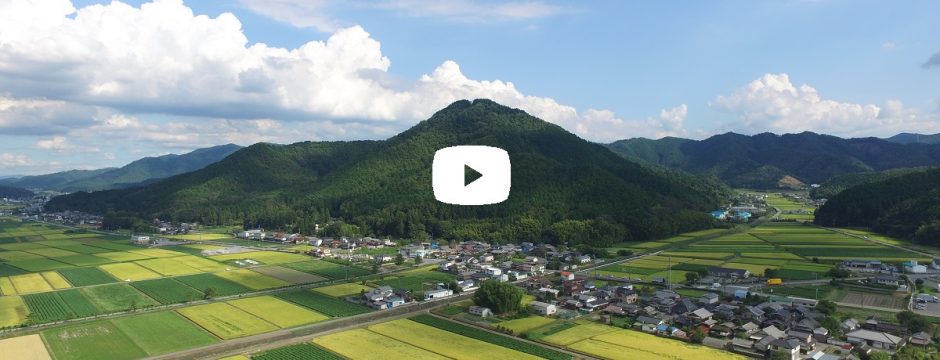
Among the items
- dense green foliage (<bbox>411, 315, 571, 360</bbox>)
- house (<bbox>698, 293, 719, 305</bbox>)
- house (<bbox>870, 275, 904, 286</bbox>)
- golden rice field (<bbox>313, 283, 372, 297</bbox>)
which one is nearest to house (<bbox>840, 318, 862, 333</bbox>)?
house (<bbox>698, 293, 719, 305</bbox>)

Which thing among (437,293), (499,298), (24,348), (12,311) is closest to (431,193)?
(437,293)

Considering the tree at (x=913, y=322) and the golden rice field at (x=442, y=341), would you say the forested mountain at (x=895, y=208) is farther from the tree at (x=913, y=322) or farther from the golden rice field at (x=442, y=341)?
the golden rice field at (x=442, y=341)

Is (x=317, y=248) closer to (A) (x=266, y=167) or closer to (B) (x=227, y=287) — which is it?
(B) (x=227, y=287)

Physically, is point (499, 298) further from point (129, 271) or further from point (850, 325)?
point (129, 271)

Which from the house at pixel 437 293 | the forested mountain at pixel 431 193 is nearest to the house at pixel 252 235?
the forested mountain at pixel 431 193

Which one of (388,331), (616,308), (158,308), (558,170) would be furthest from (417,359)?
(558,170)

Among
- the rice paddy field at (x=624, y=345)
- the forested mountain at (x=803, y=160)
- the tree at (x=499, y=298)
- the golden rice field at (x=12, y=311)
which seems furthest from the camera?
the forested mountain at (x=803, y=160)

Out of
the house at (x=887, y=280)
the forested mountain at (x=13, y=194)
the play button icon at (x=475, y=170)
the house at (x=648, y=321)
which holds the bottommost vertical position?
the house at (x=648, y=321)
